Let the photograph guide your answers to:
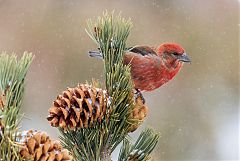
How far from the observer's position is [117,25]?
0.66m

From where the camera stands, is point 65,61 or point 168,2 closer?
point 65,61

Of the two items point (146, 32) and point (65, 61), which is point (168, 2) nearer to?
point (146, 32)

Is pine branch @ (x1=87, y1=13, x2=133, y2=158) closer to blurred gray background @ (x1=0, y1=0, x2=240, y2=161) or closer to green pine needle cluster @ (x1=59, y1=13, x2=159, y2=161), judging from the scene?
green pine needle cluster @ (x1=59, y1=13, x2=159, y2=161)

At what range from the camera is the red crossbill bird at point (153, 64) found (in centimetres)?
82

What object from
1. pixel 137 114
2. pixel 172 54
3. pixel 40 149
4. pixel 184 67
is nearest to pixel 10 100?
pixel 40 149

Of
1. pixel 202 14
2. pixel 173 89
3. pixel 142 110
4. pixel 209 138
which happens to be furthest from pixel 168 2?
pixel 142 110

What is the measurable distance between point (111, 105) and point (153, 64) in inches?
11.1

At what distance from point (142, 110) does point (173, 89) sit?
334cm

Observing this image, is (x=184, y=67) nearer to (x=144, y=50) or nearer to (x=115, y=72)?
(x=144, y=50)

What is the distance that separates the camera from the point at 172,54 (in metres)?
0.95

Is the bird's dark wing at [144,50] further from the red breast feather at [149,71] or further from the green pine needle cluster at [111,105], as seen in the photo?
the green pine needle cluster at [111,105]

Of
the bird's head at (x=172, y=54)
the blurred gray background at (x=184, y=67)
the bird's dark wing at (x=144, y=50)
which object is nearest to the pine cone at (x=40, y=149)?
the bird's dark wing at (x=144, y=50)

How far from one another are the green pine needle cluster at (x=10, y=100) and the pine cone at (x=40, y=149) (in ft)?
0.05

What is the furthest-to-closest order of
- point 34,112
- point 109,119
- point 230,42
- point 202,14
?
point 202,14
point 230,42
point 34,112
point 109,119
